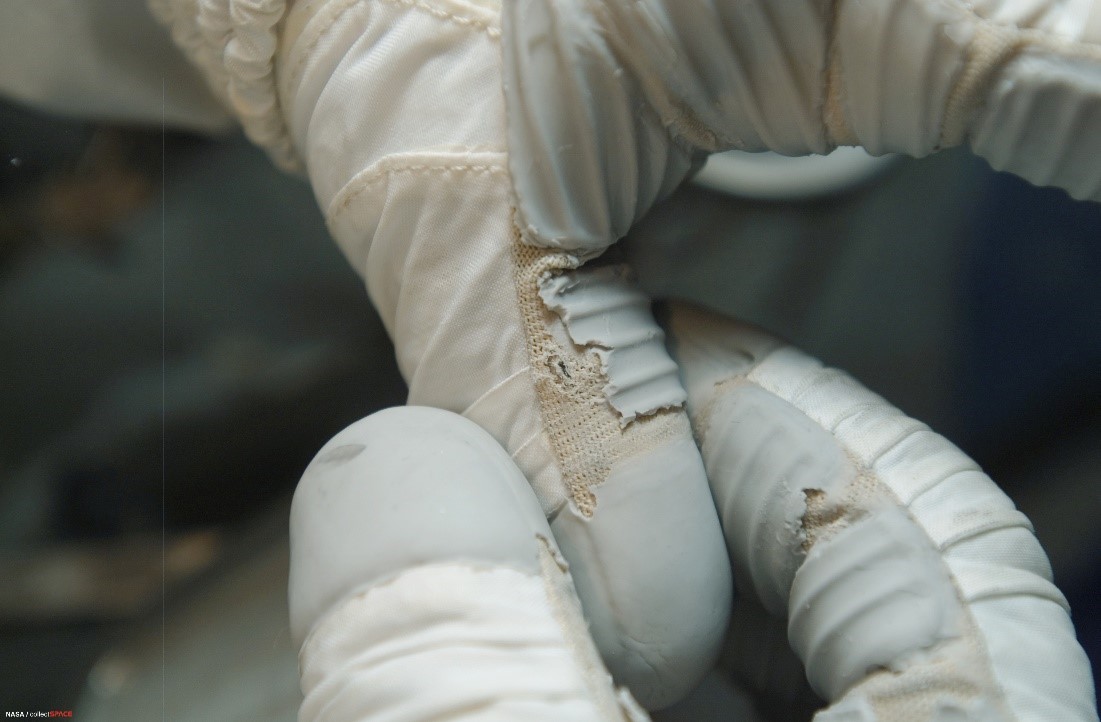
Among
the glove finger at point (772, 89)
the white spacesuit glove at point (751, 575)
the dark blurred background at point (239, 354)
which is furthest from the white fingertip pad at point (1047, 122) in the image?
the dark blurred background at point (239, 354)

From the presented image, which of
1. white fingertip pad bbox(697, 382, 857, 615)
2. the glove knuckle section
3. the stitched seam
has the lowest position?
white fingertip pad bbox(697, 382, 857, 615)

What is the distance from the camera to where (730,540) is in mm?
444

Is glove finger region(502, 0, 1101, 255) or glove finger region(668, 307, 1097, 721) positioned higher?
glove finger region(502, 0, 1101, 255)

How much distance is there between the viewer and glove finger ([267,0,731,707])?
42cm

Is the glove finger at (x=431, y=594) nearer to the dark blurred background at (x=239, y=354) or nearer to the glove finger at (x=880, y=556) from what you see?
the glove finger at (x=880, y=556)

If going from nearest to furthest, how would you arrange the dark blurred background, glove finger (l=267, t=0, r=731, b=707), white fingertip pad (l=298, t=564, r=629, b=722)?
white fingertip pad (l=298, t=564, r=629, b=722), glove finger (l=267, t=0, r=731, b=707), the dark blurred background

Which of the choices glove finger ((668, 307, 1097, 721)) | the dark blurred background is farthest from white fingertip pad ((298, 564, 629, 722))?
the dark blurred background

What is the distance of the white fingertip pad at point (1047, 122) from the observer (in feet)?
1.10

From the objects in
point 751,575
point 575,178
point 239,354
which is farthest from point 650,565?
point 239,354

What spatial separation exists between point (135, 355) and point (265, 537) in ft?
0.60

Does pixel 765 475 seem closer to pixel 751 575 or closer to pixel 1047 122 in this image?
pixel 751 575

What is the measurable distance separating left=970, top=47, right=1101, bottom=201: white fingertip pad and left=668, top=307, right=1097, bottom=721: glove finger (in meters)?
0.14

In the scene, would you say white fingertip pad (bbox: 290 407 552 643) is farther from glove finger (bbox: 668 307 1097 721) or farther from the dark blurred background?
the dark blurred background

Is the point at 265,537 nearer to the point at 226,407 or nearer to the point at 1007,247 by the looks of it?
the point at 226,407
